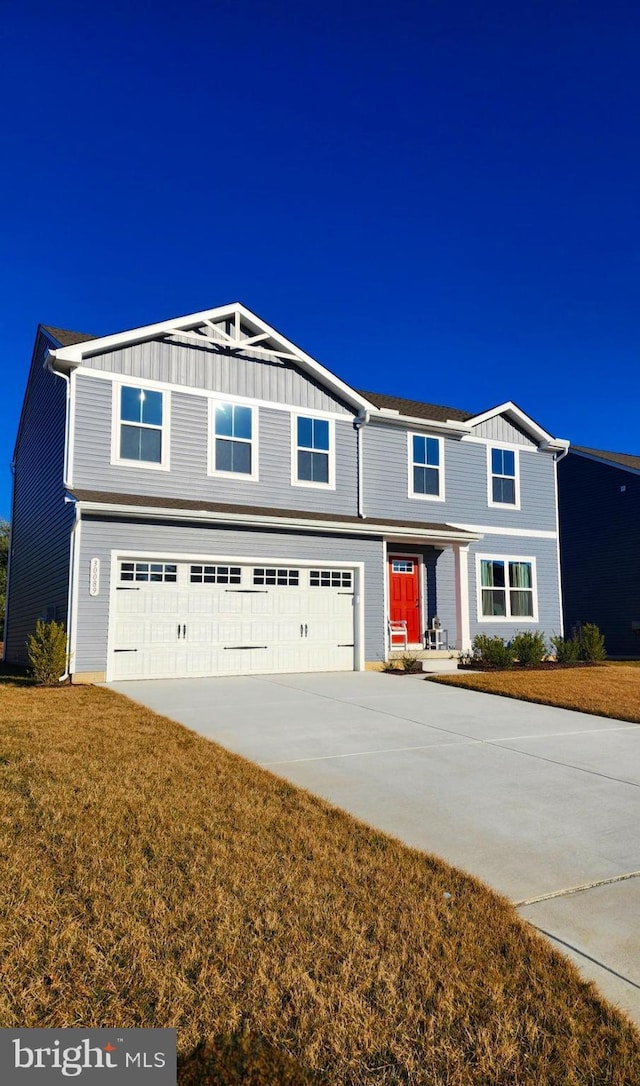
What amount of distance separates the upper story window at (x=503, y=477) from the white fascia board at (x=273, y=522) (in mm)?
2041

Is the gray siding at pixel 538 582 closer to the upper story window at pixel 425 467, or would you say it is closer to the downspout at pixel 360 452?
the upper story window at pixel 425 467

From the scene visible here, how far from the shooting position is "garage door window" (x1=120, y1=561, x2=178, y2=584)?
12.8 meters

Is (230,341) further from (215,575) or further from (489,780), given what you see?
(489,780)

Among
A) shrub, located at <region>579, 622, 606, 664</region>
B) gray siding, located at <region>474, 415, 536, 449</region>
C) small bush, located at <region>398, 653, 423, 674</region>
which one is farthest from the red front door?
shrub, located at <region>579, 622, 606, 664</region>

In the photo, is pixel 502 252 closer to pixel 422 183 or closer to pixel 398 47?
pixel 422 183

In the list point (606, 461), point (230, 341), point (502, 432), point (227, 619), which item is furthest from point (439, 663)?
point (606, 461)

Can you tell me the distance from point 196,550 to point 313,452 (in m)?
4.14

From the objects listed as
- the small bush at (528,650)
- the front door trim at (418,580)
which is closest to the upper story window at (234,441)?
the front door trim at (418,580)

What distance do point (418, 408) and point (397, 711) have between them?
12168mm

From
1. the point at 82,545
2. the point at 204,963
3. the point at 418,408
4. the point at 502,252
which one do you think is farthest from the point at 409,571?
the point at 204,963

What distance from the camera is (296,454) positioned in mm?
15523

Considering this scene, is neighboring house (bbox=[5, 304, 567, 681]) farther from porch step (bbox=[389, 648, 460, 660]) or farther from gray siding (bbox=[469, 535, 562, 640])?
porch step (bbox=[389, 648, 460, 660])

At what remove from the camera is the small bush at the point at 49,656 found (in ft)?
38.2

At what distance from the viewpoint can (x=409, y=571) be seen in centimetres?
1716
